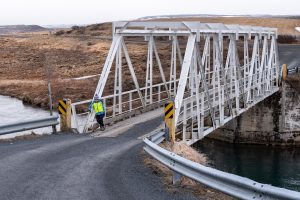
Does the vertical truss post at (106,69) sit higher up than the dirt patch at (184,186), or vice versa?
the vertical truss post at (106,69)

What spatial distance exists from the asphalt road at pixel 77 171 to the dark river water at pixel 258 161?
1194 cm

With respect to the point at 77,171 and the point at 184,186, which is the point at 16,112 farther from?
the point at 184,186

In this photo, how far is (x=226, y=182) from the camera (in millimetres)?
7789

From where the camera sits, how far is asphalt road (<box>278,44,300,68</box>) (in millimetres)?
43562

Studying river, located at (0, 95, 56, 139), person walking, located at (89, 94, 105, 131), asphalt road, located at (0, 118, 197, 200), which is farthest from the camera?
river, located at (0, 95, 56, 139)

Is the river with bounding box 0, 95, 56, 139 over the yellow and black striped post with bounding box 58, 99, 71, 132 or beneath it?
beneath

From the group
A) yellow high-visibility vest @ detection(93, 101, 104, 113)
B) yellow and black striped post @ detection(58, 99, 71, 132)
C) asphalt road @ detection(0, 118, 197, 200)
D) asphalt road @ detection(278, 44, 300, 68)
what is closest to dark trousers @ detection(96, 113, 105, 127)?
yellow high-visibility vest @ detection(93, 101, 104, 113)

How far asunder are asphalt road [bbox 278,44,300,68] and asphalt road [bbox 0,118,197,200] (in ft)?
102

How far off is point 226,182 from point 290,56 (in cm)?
4398

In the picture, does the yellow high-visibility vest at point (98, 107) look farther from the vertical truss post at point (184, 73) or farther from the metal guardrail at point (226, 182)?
the metal guardrail at point (226, 182)

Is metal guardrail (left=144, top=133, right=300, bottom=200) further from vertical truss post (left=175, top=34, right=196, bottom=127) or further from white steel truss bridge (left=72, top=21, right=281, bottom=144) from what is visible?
white steel truss bridge (left=72, top=21, right=281, bottom=144)

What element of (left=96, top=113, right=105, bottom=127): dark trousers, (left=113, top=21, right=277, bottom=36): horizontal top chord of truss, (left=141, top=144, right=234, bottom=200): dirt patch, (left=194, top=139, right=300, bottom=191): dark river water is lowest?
(left=194, top=139, right=300, bottom=191): dark river water

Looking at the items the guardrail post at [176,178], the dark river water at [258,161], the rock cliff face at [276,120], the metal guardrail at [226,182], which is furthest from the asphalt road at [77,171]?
the rock cliff face at [276,120]

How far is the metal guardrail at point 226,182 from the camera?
679 cm
